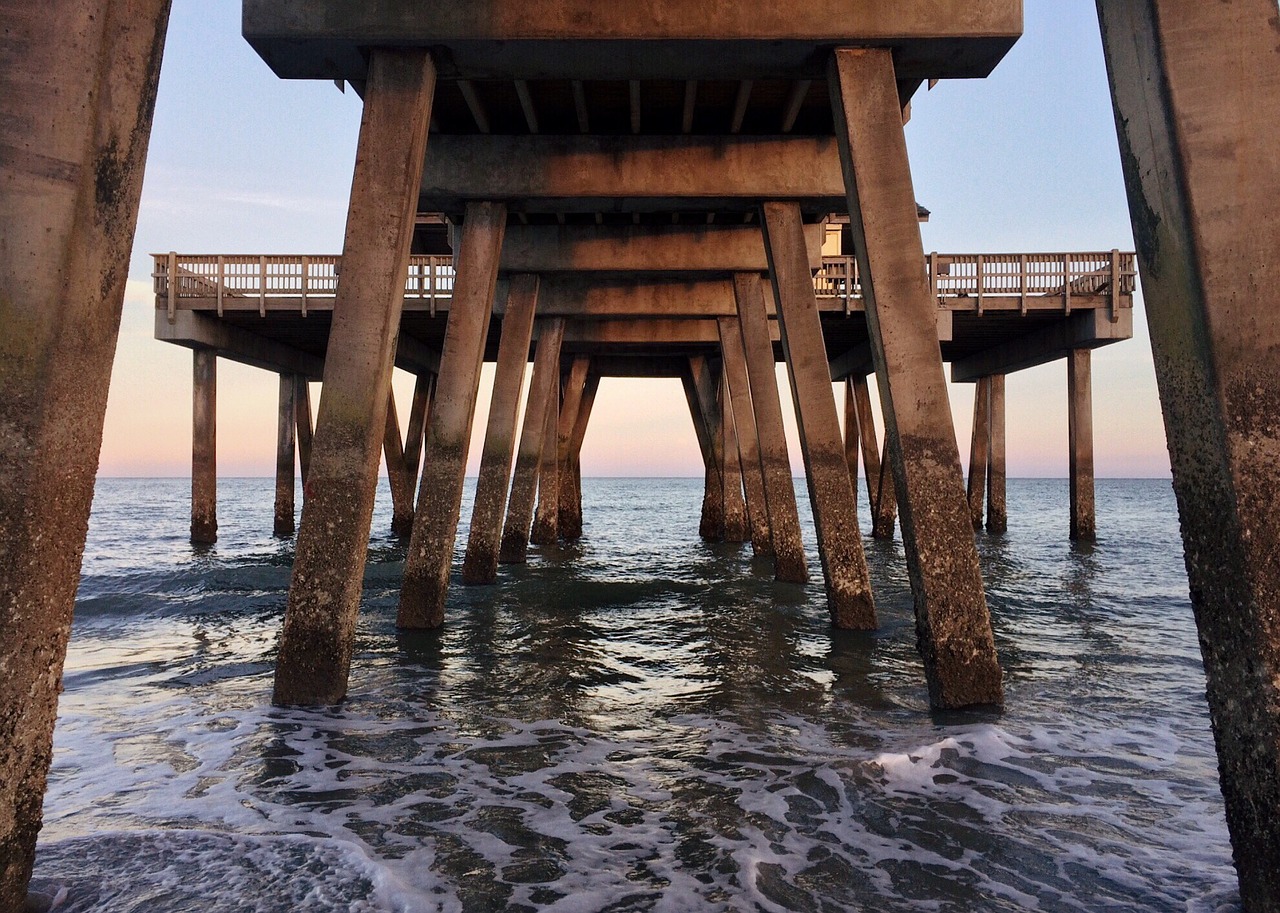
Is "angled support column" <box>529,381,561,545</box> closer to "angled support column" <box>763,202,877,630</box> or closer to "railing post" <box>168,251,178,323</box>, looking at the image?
"railing post" <box>168,251,178,323</box>

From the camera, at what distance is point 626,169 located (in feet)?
34.2

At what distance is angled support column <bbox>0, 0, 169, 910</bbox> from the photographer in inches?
106

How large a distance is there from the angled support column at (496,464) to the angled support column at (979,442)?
14768 mm

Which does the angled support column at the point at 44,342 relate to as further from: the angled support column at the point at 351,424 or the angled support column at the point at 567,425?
the angled support column at the point at 567,425

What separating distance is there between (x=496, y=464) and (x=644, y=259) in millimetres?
3935

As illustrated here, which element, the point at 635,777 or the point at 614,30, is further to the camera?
the point at 614,30

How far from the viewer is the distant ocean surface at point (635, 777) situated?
3.47 metres

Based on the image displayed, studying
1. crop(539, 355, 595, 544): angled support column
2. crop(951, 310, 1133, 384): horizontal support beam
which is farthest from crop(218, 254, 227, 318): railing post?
crop(951, 310, 1133, 384): horizontal support beam

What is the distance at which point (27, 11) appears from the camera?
9.09 ft

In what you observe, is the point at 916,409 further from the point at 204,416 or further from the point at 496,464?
the point at 204,416

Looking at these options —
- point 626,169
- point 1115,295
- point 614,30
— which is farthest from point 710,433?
point 614,30

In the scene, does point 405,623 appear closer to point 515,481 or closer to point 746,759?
point 746,759

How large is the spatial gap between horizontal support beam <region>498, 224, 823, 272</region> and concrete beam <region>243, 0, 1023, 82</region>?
21.5 ft

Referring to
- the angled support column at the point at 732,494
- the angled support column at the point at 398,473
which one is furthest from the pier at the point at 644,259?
the angled support column at the point at 398,473
